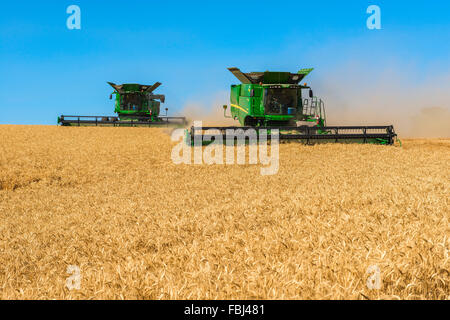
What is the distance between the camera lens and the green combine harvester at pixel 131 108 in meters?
26.5

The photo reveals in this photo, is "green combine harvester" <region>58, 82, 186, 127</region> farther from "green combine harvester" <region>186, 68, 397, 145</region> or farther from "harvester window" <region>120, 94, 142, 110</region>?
"green combine harvester" <region>186, 68, 397, 145</region>

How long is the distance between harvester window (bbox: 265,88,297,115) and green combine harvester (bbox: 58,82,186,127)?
1309 centimetres

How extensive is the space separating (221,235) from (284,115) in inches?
501

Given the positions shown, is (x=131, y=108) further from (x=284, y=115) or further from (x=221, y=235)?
(x=221, y=235)

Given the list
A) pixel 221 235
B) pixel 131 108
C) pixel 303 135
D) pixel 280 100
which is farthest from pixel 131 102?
pixel 221 235

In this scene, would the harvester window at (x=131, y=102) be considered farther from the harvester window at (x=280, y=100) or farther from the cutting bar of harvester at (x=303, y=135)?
the harvester window at (x=280, y=100)

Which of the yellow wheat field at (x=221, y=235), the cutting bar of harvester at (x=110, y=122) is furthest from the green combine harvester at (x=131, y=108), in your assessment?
the yellow wheat field at (x=221, y=235)

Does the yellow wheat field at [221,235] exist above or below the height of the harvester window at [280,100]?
below

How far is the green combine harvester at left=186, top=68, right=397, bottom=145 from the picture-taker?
48.8 feet

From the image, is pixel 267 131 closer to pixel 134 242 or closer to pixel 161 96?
pixel 134 242

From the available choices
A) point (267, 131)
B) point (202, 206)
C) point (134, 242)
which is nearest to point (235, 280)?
point (134, 242)

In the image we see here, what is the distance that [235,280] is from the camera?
2238 mm

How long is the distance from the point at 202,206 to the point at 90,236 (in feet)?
6.40

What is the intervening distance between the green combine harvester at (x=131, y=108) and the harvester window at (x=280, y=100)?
13.1 meters
